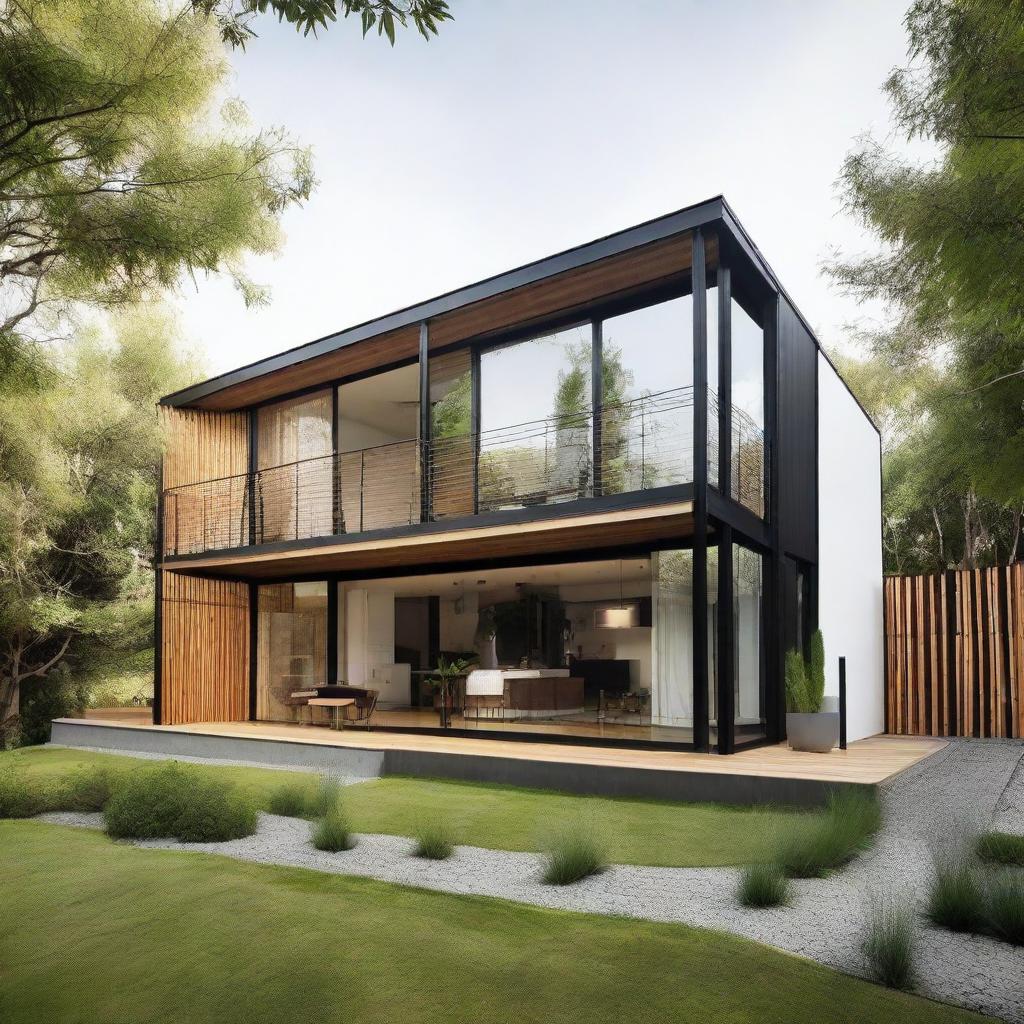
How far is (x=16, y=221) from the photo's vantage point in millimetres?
5383

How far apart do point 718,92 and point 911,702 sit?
11.1m

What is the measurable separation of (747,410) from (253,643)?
8.43m

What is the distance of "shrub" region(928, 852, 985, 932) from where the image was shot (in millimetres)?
4414

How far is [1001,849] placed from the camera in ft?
18.7

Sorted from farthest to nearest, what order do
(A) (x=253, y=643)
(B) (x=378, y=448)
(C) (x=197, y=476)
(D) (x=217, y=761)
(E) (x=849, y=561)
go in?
(A) (x=253, y=643)
(C) (x=197, y=476)
(B) (x=378, y=448)
(E) (x=849, y=561)
(D) (x=217, y=761)

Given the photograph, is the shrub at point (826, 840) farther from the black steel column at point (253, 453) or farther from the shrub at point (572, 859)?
the black steel column at point (253, 453)

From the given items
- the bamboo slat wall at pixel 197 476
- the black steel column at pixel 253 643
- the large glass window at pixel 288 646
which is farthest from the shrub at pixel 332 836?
the black steel column at pixel 253 643

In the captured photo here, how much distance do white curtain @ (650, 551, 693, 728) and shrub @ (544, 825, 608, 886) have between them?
4236 mm

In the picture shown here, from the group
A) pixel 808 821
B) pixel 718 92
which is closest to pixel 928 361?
pixel 718 92

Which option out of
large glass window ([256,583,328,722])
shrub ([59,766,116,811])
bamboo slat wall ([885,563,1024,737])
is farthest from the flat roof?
shrub ([59,766,116,811])

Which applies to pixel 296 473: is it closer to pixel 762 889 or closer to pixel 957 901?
pixel 762 889

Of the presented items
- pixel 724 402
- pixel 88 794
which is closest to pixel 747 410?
pixel 724 402

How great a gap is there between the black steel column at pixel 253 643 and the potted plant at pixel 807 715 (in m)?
8.32

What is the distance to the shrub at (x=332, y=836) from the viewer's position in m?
6.45
